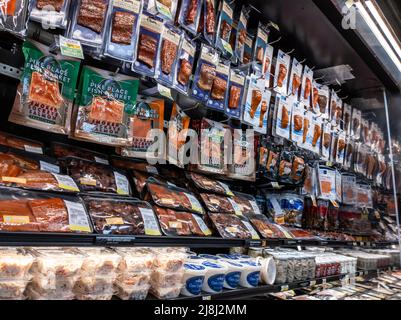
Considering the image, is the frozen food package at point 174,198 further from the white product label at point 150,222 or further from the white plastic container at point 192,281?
the white plastic container at point 192,281

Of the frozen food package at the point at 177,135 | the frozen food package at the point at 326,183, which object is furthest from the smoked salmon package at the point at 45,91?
the frozen food package at the point at 326,183

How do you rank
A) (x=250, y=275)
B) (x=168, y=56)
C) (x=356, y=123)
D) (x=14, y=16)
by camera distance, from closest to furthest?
(x=14, y=16), (x=168, y=56), (x=250, y=275), (x=356, y=123)

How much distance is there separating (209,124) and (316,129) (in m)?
1.32

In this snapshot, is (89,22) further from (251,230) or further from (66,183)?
(251,230)

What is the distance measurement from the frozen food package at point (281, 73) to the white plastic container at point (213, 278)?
1.52 m

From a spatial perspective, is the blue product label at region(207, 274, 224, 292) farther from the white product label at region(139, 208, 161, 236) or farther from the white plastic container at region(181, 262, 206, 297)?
the white product label at region(139, 208, 161, 236)

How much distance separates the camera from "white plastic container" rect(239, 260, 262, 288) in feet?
6.07

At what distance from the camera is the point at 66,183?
4.84 feet

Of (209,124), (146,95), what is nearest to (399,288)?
(209,124)

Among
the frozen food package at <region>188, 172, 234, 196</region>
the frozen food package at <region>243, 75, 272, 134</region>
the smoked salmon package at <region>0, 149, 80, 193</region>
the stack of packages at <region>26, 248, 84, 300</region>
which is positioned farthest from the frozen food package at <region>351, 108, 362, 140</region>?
the stack of packages at <region>26, 248, 84, 300</region>

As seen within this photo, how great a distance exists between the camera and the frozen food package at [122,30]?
1.50 m

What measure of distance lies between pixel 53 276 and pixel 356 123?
379cm

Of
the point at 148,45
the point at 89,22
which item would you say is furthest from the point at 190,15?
the point at 89,22
